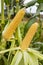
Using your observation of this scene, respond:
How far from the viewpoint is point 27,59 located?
21.1 inches

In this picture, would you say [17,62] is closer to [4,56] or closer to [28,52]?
[28,52]

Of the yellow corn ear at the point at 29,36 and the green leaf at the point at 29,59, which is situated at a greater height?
the yellow corn ear at the point at 29,36

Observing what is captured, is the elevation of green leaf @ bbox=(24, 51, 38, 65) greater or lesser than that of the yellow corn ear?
lesser

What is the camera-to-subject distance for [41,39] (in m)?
0.78

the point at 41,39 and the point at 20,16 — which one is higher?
the point at 20,16

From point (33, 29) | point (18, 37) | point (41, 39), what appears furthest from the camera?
point (41, 39)

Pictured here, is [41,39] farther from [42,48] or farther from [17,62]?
[17,62]

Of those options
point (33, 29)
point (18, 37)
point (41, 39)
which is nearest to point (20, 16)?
point (33, 29)

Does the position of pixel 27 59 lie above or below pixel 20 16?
below

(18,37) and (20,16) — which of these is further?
(18,37)

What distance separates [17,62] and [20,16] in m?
0.14

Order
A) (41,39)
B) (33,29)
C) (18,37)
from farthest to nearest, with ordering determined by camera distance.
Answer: (41,39)
(18,37)
(33,29)

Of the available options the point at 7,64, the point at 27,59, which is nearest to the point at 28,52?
the point at 27,59

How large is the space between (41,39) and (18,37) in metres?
0.17
